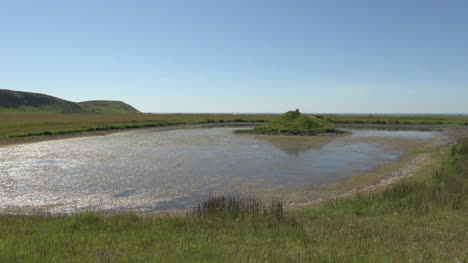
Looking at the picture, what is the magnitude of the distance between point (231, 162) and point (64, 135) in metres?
33.8

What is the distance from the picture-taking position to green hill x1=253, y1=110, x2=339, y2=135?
58375 mm

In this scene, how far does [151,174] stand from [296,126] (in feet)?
145

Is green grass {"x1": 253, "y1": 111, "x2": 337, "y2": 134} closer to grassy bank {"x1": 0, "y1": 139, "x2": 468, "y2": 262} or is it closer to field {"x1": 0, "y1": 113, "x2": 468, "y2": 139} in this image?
field {"x1": 0, "y1": 113, "x2": 468, "y2": 139}

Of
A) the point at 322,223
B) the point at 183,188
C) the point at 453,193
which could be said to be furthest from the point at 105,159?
the point at 453,193

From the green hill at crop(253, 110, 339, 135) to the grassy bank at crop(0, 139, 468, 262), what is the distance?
4718 cm

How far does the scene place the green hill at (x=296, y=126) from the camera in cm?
5838

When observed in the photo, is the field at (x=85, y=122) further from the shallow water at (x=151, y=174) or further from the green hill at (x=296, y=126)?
the green hill at (x=296, y=126)

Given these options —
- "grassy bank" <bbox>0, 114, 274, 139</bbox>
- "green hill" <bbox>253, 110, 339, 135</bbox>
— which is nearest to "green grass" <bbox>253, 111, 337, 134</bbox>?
"green hill" <bbox>253, 110, 339, 135</bbox>

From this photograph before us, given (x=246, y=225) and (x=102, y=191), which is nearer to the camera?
(x=246, y=225)

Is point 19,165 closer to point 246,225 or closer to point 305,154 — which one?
point 246,225

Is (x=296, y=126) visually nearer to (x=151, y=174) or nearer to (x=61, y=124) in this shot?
(x=151, y=174)

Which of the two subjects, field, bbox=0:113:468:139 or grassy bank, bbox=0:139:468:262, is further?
field, bbox=0:113:468:139

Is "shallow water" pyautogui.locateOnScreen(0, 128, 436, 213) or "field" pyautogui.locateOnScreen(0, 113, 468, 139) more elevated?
"field" pyautogui.locateOnScreen(0, 113, 468, 139)

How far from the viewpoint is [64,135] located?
152 ft
